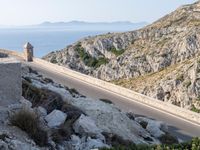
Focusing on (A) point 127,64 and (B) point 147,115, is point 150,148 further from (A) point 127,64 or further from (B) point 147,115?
(A) point 127,64

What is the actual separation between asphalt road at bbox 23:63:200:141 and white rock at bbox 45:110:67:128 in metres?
7.01

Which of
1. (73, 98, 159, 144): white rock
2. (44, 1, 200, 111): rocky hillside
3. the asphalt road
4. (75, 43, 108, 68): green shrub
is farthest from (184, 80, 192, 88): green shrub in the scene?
(73, 98, 159, 144): white rock

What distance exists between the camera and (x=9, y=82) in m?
18.0

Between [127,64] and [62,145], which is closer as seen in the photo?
[62,145]

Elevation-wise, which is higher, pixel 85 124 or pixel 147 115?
pixel 85 124

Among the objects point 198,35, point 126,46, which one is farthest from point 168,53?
point 126,46

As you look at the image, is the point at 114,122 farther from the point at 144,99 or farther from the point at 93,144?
the point at 144,99

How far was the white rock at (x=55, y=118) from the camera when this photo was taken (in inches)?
706

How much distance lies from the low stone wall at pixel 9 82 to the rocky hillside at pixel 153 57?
79.0 ft

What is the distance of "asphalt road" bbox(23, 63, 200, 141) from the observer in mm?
23875

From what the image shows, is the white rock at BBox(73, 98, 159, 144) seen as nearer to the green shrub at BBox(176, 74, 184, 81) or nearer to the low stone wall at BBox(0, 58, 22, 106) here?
the low stone wall at BBox(0, 58, 22, 106)

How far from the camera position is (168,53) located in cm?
5612

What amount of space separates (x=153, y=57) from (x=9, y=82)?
40219 mm

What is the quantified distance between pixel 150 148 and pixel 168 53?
41090mm
